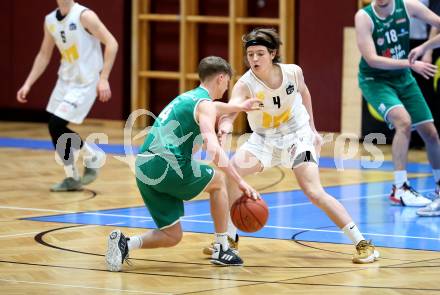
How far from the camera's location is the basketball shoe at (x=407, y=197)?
10227mm

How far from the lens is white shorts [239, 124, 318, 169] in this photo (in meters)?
7.81

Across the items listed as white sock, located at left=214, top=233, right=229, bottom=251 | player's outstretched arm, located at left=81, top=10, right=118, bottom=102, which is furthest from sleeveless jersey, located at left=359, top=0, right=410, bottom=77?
white sock, located at left=214, top=233, right=229, bottom=251

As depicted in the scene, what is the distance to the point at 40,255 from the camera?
7.73 metres

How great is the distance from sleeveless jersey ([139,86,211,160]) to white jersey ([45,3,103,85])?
3.98m

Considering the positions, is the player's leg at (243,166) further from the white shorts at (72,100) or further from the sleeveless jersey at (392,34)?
the white shorts at (72,100)

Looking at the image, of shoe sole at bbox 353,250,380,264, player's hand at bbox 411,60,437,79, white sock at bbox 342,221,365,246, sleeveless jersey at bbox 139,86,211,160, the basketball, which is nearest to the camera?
the basketball

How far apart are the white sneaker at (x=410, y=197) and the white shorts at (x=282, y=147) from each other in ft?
8.27

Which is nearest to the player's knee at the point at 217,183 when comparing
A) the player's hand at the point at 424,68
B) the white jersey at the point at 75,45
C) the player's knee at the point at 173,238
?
the player's knee at the point at 173,238

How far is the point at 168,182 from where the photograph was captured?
7238mm

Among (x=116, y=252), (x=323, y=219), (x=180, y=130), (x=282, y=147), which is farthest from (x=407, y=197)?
(x=116, y=252)

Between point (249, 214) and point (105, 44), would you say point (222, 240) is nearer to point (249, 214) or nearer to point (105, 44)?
point (249, 214)

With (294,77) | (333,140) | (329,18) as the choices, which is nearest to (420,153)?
(333,140)

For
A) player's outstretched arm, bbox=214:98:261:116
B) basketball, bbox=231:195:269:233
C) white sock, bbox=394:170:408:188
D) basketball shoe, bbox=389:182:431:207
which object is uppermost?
player's outstretched arm, bbox=214:98:261:116

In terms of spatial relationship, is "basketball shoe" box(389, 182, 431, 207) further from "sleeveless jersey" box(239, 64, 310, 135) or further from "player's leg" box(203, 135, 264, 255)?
"player's leg" box(203, 135, 264, 255)
